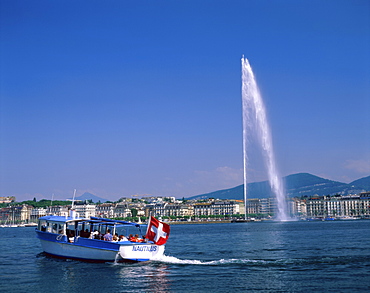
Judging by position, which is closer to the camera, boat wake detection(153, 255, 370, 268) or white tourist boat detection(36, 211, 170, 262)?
boat wake detection(153, 255, 370, 268)

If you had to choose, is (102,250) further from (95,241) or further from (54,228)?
(54,228)

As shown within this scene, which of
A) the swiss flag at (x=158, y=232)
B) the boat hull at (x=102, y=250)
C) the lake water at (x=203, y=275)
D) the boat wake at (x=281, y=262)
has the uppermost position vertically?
the swiss flag at (x=158, y=232)

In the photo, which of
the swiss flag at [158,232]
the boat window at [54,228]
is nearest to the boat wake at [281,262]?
the swiss flag at [158,232]

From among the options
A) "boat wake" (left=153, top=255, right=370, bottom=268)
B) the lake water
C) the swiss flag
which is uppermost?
the swiss flag

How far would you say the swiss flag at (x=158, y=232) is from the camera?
2922 centimetres

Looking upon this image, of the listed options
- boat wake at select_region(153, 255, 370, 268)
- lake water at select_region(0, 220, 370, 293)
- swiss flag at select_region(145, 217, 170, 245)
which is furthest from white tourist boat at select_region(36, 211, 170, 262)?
boat wake at select_region(153, 255, 370, 268)

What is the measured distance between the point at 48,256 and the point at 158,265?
11.3 meters

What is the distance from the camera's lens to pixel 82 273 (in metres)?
26.5

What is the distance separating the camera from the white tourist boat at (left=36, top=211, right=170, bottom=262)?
28.9 meters

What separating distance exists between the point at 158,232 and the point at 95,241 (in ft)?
14.2

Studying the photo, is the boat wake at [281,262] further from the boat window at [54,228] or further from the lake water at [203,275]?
the boat window at [54,228]

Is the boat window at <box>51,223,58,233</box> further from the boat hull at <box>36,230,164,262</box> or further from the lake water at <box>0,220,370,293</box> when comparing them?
the lake water at <box>0,220,370,293</box>

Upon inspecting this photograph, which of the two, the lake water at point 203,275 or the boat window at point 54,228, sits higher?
the boat window at point 54,228

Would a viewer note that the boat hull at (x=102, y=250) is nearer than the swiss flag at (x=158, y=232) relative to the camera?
Yes
